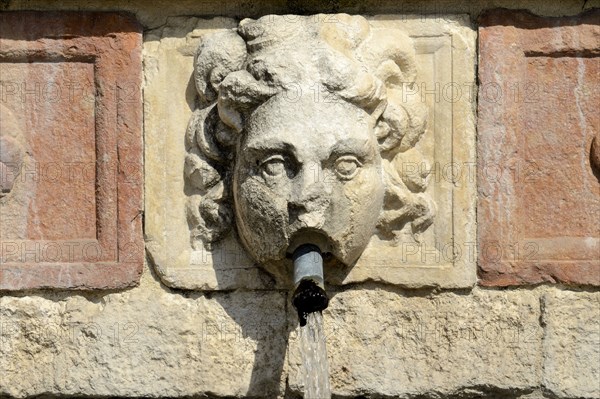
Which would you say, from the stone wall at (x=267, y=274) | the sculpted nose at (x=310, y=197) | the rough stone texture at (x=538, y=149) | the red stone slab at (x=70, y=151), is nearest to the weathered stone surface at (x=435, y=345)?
the stone wall at (x=267, y=274)

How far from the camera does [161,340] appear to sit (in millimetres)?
4168

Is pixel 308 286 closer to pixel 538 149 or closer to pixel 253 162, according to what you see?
pixel 253 162

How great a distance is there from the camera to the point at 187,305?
4172mm

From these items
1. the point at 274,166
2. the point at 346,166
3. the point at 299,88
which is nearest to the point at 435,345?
the point at 346,166

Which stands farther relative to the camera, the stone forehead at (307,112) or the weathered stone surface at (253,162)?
the weathered stone surface at (253,162)

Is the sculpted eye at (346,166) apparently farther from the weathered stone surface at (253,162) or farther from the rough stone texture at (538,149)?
the rough stone texture at (538,149)

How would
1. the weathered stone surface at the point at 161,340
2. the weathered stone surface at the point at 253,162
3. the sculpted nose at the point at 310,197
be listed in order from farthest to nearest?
the weathered stone surface at the point at 161,340 → the weathered stone surface at the point at 253,162 → the sculpted nose at the point at 310,197

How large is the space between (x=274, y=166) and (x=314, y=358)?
1.80 ft

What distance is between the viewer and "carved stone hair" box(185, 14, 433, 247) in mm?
3971

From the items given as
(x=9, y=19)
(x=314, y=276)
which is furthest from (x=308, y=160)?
(x=9, y=19)

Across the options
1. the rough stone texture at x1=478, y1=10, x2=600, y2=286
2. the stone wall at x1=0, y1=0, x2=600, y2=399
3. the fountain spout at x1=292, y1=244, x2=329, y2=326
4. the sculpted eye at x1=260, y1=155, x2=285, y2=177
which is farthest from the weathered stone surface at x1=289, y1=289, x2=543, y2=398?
the sculpted eye at x1=260, y1=155, x2=285, y2=177

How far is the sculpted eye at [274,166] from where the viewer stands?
3.96 m

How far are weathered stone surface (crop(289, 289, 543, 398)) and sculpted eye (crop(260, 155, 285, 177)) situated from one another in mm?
455

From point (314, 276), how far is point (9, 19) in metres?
1.17
